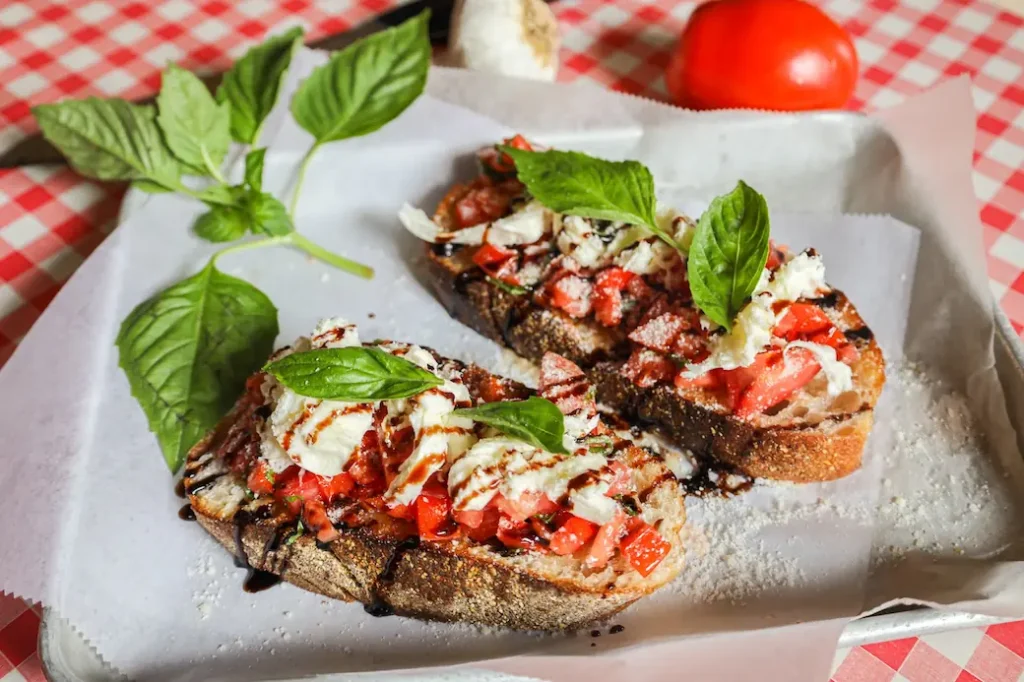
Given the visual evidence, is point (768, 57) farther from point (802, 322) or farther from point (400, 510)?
point (400, 510)

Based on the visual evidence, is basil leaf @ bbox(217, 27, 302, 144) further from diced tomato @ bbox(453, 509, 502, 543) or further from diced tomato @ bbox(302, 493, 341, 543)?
diced tomato @ bbox(453, 509, 502, 543)

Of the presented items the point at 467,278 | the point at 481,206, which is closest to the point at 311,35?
the point at 481,206

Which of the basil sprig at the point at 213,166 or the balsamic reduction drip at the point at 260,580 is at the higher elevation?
the basil sprig at the point at 213,166

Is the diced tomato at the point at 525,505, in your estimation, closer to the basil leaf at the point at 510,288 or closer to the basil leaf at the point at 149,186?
the basil leaf at the point at 510,288

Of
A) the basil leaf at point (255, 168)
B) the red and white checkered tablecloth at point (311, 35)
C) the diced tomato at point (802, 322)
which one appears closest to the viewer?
the diced tomato at point (802, 322)

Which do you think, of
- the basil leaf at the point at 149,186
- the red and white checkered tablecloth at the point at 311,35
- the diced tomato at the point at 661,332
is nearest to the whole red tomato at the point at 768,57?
the red and white checkered tablecloth at the point at 311,35

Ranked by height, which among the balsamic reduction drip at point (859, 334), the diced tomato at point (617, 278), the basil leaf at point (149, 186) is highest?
the diced tomato at point (617, 278)
